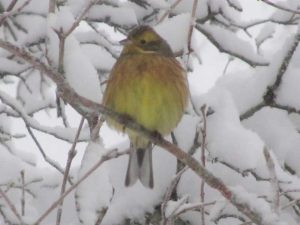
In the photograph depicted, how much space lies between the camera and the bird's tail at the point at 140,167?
11.1 ft

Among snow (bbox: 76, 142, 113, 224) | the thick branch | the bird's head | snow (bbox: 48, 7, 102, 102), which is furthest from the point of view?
the bird's head

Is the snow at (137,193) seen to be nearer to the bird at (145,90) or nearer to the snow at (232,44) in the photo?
the bird at (145,90)

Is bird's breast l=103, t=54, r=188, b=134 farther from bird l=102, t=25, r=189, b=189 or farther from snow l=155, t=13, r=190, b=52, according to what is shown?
snow l=155, t=13, r=190, b=52

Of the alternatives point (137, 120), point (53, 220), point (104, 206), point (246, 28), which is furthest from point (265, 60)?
point (104, 206)

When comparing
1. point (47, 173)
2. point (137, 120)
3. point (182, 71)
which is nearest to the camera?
point (137, 120)

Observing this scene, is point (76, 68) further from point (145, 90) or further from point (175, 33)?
point (175, 33)

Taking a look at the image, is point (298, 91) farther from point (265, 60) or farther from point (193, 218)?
point (193, 218)

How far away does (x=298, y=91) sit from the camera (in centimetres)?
373

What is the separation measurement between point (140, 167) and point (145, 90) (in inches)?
16.0

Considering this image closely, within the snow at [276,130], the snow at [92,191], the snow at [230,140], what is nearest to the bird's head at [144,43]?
the snow at [230,140]

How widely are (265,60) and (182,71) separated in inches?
34.1

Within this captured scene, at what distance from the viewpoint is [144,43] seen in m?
3.57

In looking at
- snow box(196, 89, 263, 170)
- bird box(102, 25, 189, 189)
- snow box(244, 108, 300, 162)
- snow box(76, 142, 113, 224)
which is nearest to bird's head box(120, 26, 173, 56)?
bird box(102, 25, 189, 189)

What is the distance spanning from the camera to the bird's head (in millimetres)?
3549
